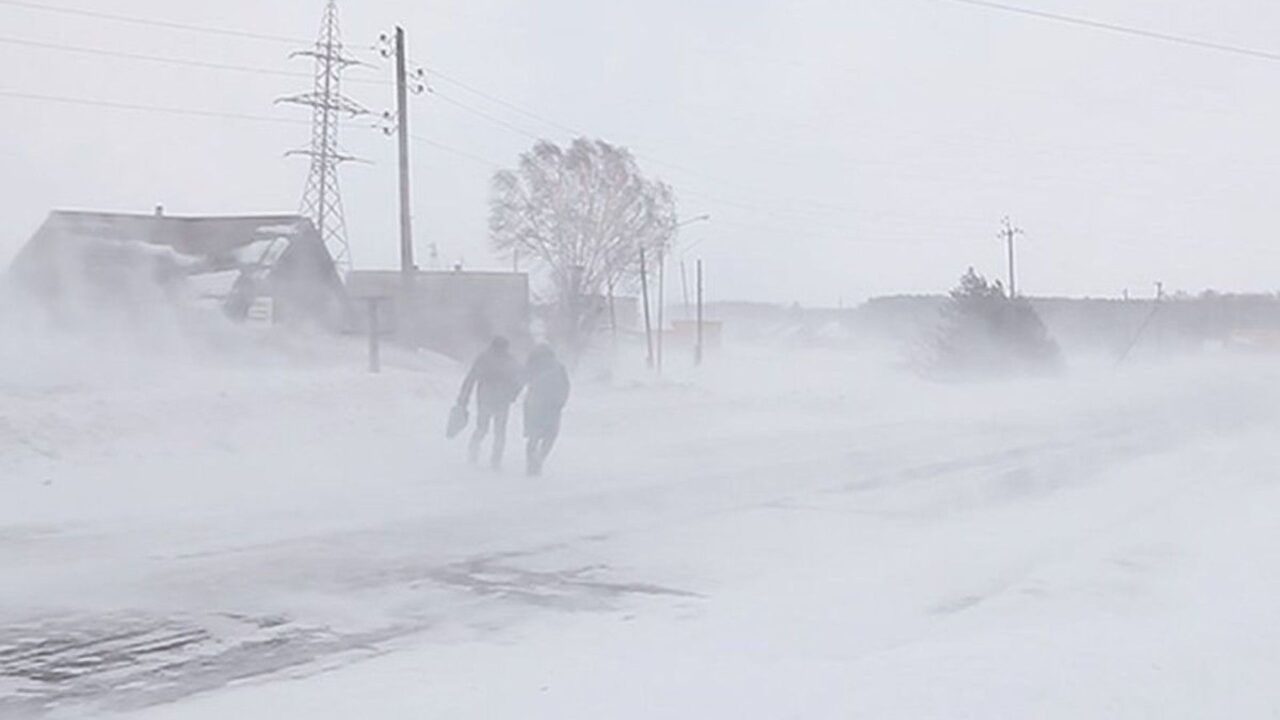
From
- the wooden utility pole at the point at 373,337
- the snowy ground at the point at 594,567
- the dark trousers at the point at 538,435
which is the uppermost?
the wooden utility pole at the point at 373,337

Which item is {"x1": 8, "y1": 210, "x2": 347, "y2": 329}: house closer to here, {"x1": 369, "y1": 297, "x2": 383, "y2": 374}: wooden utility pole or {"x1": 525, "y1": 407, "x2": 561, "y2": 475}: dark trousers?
{"x1": 369, "y1": 297, "x2": 383, "y2": 374}: wooden utility pole

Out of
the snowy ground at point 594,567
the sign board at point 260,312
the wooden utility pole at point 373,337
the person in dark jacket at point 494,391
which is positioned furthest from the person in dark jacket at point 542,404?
the sign board at point 260,312

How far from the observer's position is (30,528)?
13.7 m

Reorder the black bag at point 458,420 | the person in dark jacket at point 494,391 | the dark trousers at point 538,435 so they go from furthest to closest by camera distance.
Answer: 1. the black bag at point 458,420
2. the person in dark jacket at point 494,391
3. the dark trousers at point 538,435

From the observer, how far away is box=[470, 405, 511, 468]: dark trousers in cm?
1881

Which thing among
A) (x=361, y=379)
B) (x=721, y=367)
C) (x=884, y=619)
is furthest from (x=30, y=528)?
(x=721, y=367)

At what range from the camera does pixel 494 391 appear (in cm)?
1903

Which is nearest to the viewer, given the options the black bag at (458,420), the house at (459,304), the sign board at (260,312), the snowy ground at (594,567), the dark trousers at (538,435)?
the snowy ground at (594,567)

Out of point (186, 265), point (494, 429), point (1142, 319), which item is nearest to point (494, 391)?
point (494, 429)

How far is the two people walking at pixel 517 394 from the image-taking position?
18.7 meters

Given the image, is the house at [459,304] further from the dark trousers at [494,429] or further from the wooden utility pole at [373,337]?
the dark trousers at [494,429]

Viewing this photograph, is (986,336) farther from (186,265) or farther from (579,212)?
(186,265)

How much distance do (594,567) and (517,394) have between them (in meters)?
7.74

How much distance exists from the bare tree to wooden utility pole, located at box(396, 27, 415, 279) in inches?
812
